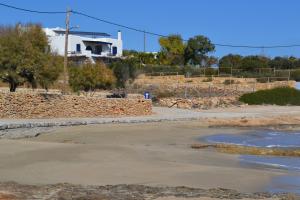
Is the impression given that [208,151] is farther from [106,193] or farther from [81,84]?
[81,84]

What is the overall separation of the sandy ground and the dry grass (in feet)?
2.93

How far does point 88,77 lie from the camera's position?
55.3 m

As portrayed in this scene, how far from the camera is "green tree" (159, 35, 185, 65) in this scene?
121938mm

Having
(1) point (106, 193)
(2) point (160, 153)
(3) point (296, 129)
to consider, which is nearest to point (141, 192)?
(1) point (106, 193)

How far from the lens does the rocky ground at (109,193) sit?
12.1 meters

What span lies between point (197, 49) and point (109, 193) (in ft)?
356

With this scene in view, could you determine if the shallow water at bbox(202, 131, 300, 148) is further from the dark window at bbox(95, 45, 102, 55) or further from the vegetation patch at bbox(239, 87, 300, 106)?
the dark window at bbox(95, 45, 102, 55)

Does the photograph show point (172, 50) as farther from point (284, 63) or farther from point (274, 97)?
point (274, 97)

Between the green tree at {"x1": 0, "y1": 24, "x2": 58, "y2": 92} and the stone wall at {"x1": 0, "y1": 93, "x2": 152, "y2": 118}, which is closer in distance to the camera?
the stone wall at {"x1": 0, "y1": 93, "x2": 152, "y2": 118}

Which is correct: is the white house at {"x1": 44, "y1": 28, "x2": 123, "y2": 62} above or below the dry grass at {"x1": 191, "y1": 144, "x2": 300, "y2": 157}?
above

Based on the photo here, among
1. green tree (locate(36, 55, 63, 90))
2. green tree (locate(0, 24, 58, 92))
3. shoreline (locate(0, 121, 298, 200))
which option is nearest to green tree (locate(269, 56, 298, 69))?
green tree (locate(36, 55, 63, 90))

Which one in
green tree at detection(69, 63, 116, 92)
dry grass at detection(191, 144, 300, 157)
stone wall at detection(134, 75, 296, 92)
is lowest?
dry grass at detection(191, 144, 300, 157)

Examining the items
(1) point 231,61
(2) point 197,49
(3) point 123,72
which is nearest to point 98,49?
(2) point 197,49

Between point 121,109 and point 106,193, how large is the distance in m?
26.9
